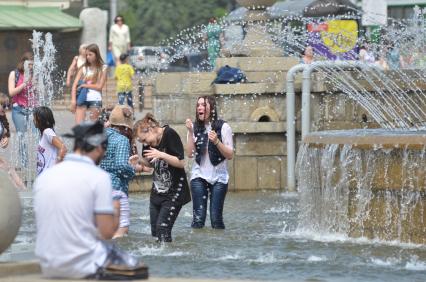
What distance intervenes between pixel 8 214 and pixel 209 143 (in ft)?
16.8

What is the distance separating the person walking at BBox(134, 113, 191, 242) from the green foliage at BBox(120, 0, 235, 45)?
6235 cm

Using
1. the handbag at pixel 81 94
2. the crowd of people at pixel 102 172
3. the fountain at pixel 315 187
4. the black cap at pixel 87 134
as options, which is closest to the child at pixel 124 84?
the crowd of people at pixel 102 172

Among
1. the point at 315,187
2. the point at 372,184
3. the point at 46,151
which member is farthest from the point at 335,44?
the point at 372,184

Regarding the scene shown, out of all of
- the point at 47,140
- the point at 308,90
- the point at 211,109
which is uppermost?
the point at 308,90

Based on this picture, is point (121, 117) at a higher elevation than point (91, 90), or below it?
below

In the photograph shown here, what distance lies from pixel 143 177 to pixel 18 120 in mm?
3100

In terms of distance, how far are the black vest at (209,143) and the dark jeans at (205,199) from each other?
225mm

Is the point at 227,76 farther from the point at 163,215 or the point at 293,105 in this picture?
the point at 163,215

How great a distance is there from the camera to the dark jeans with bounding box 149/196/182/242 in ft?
44.1

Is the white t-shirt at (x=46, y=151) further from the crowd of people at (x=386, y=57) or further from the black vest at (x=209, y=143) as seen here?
the crowd of people at (x=386, y=57)

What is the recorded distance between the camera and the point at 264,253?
43.2 feet

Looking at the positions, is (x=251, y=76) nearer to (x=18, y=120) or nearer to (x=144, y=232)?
(x=18, y=120)

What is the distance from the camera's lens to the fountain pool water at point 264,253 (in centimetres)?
1177

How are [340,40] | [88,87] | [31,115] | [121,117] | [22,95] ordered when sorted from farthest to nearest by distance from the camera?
1. [340,40]
2. [22,95]
3. [31,115]
4. [88,87]
5. [121,117]
